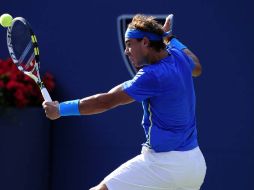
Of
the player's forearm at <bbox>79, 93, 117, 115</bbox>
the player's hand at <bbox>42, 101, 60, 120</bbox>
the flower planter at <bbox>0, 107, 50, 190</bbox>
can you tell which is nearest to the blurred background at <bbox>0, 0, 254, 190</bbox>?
the flower planter at <bbox>0, 107, 50, 190</bbox>

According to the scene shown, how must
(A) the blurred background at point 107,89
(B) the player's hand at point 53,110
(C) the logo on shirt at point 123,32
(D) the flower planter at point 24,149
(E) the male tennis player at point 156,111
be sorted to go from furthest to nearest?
(C) the logo on shirt at point 123,32, (A) the blurred background at point 107,89, (D) the flower planter at point 24,149, (B) the player's hand at point 53,110, (E) the male tennis player at point 156,111

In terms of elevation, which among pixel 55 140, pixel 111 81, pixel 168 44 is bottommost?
pixel 55 140

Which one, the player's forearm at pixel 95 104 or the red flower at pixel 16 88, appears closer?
the player's forearm at pixel 95 104

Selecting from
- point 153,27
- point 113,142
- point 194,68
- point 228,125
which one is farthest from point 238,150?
point 153,27

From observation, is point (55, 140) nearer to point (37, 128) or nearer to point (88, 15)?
point (37, 128)

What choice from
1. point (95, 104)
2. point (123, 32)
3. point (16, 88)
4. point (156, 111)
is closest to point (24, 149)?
point (16, 88)

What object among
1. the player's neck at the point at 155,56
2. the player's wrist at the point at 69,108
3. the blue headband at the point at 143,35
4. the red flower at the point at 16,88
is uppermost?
the blue headband at the point at 143,35

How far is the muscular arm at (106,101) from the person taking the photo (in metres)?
4.30

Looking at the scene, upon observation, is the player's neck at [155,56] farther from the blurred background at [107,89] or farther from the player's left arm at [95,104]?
the blurred background at [107,89]

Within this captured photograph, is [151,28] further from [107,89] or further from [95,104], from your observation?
[107,89]

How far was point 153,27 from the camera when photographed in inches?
176

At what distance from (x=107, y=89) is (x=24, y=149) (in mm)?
930

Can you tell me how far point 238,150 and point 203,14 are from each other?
4.06ft

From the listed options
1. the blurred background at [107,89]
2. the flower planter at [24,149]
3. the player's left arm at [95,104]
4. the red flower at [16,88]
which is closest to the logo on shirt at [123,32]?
the blurred background at [107,89]
